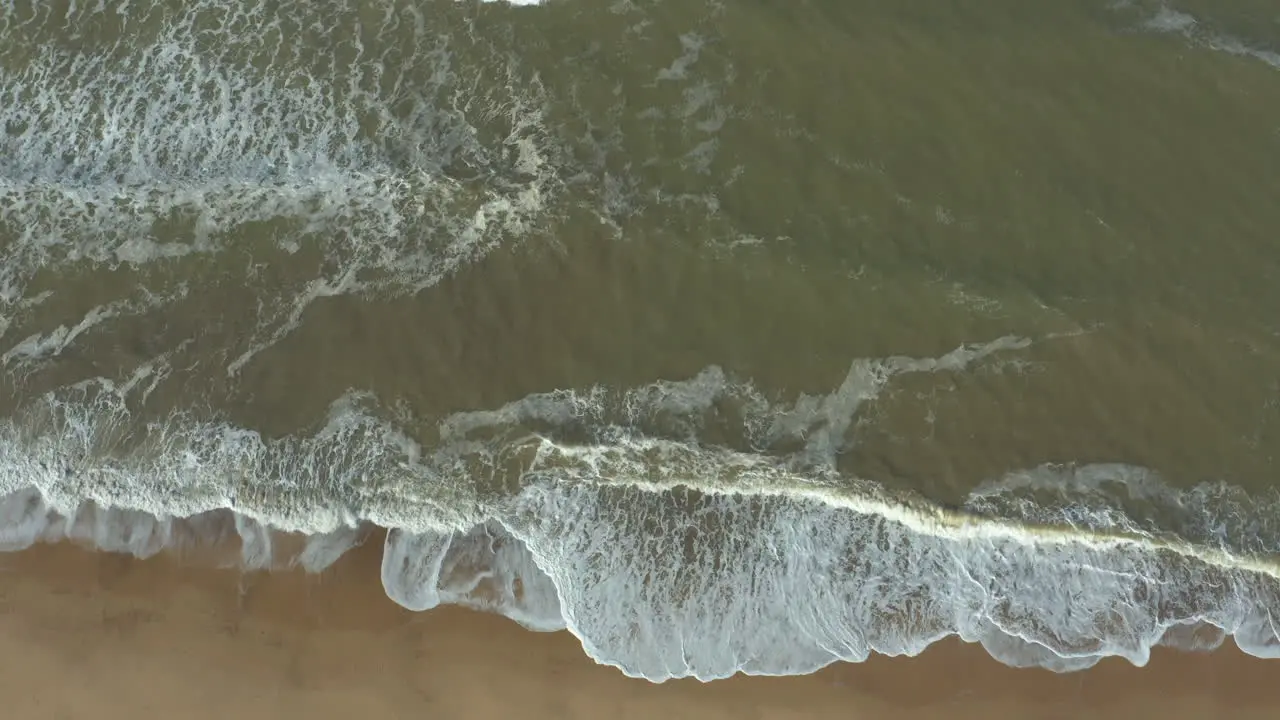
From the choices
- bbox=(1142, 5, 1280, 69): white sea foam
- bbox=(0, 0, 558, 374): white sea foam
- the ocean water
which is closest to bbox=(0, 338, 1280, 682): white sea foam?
the ocean water

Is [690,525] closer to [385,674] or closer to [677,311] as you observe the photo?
[677,311]

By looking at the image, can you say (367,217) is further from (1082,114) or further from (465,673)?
(1082,114)

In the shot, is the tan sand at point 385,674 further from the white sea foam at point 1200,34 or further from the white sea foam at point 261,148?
the white sea foam at point 1200,34

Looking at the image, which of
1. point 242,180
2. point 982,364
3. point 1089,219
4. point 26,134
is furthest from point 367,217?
point 1089,219

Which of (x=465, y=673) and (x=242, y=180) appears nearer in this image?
(x=465, y=673)

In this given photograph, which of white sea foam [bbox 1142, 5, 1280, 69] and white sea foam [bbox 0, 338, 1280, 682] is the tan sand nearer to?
white sea foam [bbox 0, 338, 1280, 682]

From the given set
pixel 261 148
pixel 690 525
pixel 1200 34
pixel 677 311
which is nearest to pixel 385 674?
pixel 690 525
